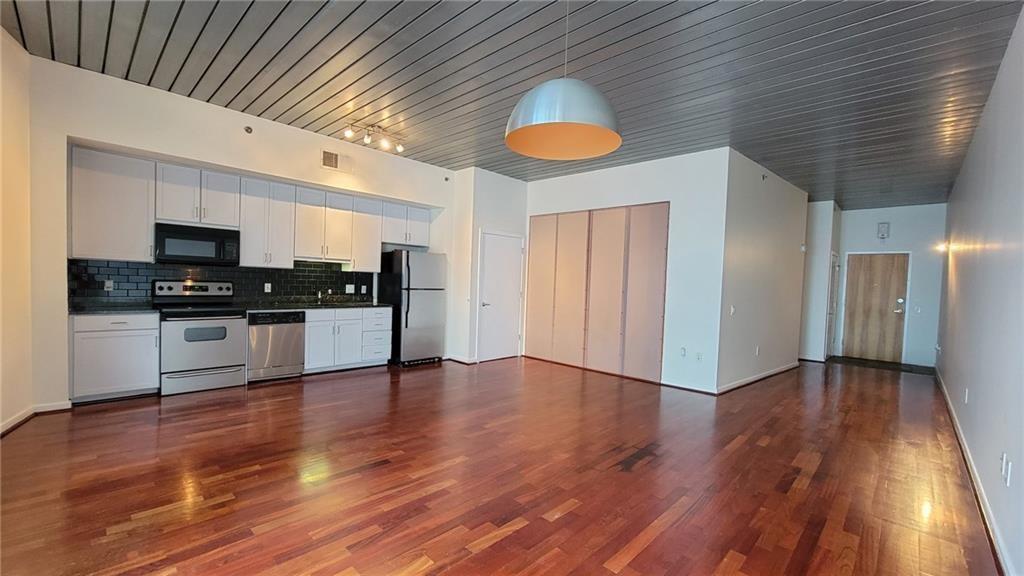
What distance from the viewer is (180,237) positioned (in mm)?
4305

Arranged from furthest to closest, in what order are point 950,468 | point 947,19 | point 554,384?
point 554,384 → point 950,468 → point 947,19

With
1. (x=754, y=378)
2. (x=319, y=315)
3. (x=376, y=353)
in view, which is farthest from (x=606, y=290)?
(x=319, y=315)

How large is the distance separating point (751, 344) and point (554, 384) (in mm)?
2696

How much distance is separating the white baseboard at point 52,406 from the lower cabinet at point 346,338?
1985 millimetres

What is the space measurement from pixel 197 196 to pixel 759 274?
6615mm

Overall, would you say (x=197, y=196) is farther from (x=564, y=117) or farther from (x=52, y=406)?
(x=564, y=117)

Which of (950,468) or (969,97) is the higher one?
(969,97)

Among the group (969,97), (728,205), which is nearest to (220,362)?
(728,205)

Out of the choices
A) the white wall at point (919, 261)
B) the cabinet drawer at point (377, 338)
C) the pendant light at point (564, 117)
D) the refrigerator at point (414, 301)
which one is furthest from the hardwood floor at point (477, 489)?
the white wall at point (919, 261)

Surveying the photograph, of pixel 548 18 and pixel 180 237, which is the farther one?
pixel 180 237

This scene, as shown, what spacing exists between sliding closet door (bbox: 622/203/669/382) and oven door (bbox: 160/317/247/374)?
4.55 metres

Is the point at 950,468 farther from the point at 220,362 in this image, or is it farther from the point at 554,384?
the point at 220,362

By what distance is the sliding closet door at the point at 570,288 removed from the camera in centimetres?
623

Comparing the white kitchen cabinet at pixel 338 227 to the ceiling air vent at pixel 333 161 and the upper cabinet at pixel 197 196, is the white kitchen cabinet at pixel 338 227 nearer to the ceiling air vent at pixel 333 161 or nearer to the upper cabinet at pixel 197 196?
the ceiling air vent at pixel 333 161
